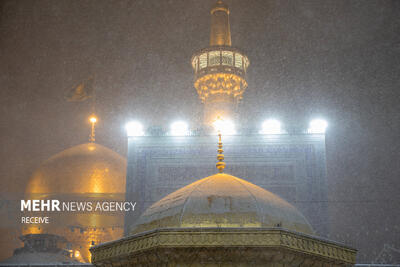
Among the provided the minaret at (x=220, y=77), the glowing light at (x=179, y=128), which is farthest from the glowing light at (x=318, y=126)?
the glowing light at (x=179, y=128)

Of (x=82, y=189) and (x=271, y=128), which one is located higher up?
(x=271, y=128)

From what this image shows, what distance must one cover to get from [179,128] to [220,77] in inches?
76.2

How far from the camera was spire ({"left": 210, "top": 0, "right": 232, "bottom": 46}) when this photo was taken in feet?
34.4

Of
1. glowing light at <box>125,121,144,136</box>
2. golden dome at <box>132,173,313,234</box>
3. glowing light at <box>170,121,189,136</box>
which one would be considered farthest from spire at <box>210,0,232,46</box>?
golden dome at <box>132,173,313,234</box>

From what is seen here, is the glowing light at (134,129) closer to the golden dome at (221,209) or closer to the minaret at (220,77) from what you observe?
the minaret at (220,77)

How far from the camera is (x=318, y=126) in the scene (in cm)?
859

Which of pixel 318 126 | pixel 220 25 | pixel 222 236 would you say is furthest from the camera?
pixel 220 25

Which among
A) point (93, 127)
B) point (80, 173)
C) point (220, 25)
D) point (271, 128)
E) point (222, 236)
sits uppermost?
point (220, 25)

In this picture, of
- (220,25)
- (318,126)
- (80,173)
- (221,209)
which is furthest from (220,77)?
(221,209)

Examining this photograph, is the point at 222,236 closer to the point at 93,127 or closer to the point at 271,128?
the point at 271,128

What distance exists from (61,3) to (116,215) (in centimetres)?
437

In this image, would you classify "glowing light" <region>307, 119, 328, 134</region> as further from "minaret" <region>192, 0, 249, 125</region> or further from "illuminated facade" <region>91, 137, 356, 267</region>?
"illuminated facade" <region>91, 137, 356, 267</region>

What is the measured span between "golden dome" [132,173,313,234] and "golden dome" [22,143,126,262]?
20.2 ft

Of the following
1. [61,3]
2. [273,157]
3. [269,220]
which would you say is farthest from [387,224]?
[61,3]
